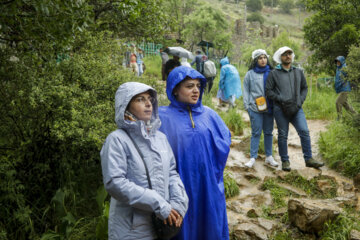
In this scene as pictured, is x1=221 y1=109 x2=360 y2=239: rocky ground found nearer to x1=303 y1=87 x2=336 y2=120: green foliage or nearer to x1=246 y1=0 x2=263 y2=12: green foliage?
x1=303 y1=87 x2=336 y2=120: green foliage

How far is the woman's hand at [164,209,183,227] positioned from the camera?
193 cm

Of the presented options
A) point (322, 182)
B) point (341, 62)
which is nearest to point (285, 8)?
point (341, 62)

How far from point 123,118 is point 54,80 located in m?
1.78

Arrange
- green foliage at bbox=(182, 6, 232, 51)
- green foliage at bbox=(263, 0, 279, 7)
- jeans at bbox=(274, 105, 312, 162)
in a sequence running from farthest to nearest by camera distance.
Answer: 1. green foliage at bbox=(263, 0, 279, 7)
2. green foliage at bbox=(182, 6, 232, 51)
3. jeans at bbox=(274, 105, 312, 162)

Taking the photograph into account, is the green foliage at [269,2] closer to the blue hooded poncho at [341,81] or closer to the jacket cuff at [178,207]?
the blue hooded poncho at [341,81]

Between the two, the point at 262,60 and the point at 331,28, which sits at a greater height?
the point at 331,28

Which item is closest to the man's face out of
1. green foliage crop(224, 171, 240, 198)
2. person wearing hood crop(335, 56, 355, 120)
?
green foliage crop(224, 171, 240, 198)

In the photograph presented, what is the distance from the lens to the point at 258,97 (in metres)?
5.24

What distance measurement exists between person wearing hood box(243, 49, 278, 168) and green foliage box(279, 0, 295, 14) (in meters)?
64.9

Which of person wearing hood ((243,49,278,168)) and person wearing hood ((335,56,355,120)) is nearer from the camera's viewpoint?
person wearing hood ((243,49,278,168))

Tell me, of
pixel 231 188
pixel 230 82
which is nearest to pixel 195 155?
pixel 231 188

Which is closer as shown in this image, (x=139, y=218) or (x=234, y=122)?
(x=139, y=218)

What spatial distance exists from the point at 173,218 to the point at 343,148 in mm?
4709

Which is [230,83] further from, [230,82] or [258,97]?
[258,97]
